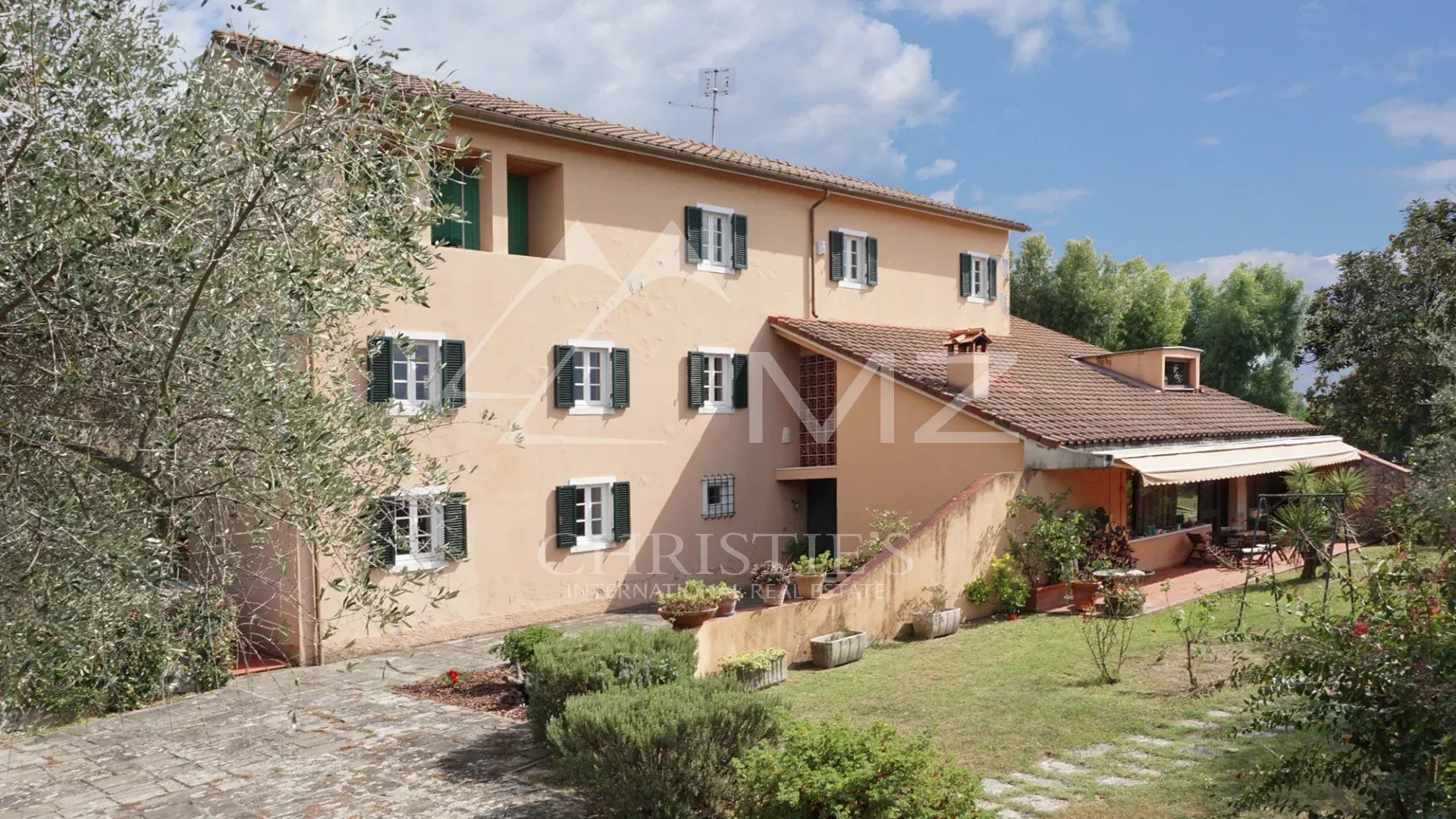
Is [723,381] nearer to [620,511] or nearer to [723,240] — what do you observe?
[723,240]

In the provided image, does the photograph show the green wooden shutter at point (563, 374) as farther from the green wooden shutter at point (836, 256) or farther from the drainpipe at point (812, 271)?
the green wooden shutter at point (836, 256)

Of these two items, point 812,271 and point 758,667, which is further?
point 812,271

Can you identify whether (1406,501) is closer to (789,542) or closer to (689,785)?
(689,785)

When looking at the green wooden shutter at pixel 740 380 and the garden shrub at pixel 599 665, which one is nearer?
the garden shrub at pixel 599 665

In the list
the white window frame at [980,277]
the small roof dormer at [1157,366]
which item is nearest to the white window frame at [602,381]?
the white window frame at [980,277]

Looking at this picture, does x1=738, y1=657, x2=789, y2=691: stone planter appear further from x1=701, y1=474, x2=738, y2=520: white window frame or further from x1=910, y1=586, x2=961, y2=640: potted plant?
x1=701, y1=474, x2=738, y2=520: white window frame

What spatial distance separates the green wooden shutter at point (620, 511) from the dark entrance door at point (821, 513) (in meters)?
5.19

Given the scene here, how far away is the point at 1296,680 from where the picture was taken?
6.46 meters

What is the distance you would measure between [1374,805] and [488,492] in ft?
49.3

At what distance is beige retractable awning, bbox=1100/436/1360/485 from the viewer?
19453 millimetres

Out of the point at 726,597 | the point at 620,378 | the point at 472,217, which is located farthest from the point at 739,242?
the point at 726,597

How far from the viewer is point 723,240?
22562mm

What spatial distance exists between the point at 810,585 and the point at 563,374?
6.36 metres

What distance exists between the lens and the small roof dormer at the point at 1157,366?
2762 cm
